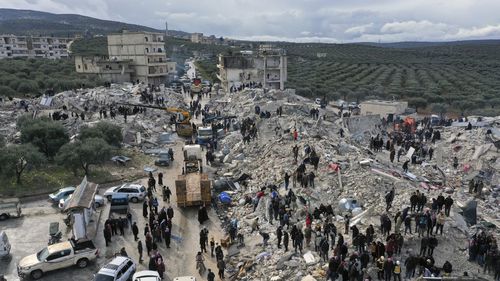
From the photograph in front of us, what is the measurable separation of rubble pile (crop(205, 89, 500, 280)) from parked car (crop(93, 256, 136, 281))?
14.0 feet

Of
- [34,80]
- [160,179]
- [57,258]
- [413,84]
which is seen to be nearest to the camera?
[57,258]

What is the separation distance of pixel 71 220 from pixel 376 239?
48.5 feet

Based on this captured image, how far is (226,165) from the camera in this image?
101ft

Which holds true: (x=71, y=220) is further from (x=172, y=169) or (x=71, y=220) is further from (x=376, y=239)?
(x=376, y=239)

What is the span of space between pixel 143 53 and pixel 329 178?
52.3 metres

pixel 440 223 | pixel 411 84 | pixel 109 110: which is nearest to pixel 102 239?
pixel 440 223

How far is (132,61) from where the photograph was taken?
68.9 metres

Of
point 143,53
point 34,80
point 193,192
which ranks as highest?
point 143,53

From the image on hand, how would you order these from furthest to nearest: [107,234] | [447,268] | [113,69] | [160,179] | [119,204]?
[113,69] → [160,179] → [119,204] → [107,234] → [447,268]

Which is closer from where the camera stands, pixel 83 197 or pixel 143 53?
pixel 83 197

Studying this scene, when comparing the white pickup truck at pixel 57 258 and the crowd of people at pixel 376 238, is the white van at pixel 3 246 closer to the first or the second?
the white pickup truck at pixel 57 258

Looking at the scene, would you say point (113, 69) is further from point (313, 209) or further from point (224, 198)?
point (313, 209)

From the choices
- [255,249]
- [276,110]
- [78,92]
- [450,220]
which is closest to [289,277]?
[255,249]

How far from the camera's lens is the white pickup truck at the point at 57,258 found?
16.7m
